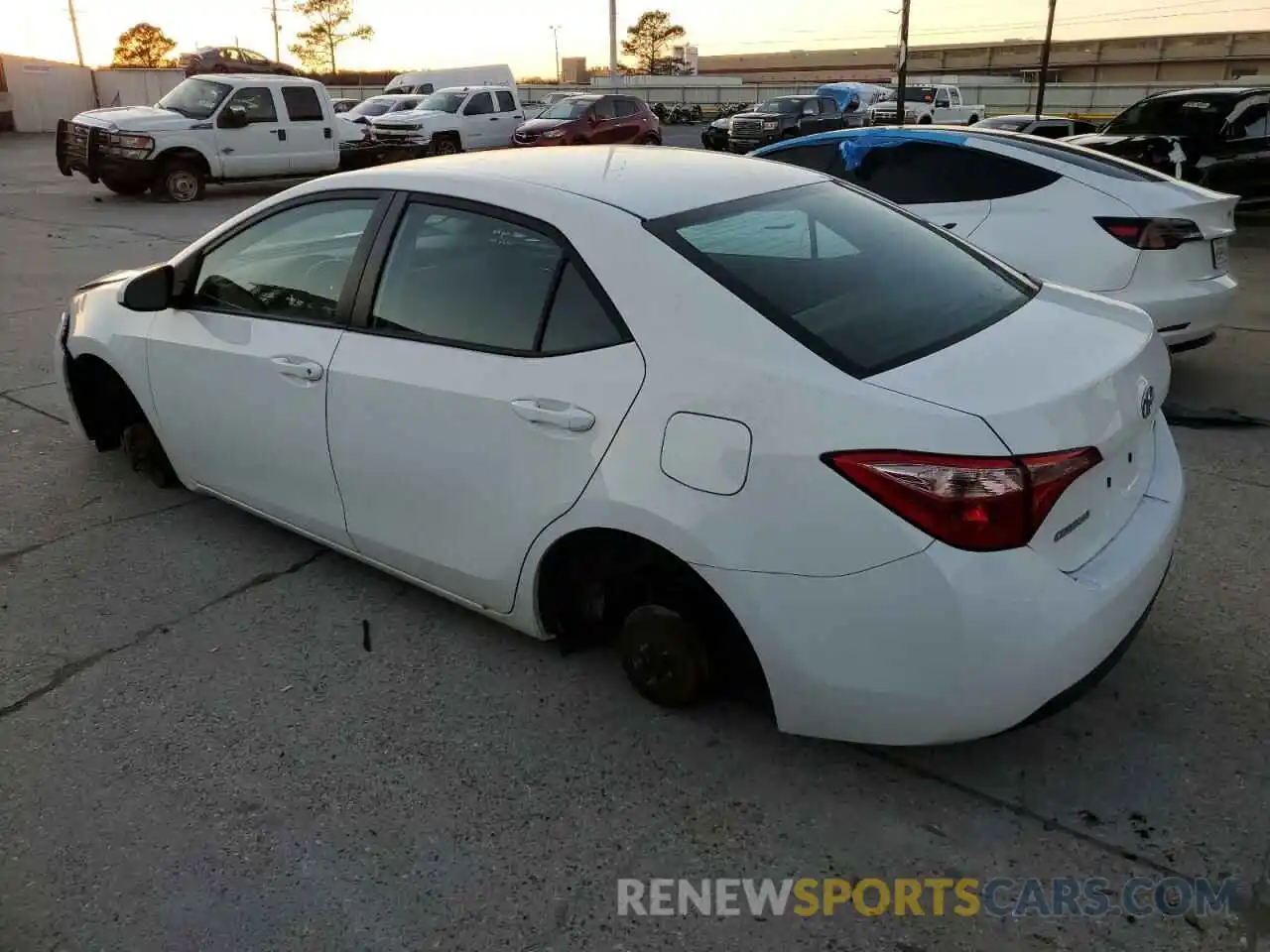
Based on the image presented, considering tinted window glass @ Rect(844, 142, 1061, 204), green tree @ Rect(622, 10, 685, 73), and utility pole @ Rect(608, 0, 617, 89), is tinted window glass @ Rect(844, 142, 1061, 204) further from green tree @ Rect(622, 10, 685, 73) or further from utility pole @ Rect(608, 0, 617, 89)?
green tree @ Rect(622, 10, 685, 73)

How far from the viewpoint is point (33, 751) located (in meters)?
2.87

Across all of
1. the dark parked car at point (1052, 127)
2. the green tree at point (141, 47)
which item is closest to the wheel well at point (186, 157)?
the dark parked car at point (1052, 127)

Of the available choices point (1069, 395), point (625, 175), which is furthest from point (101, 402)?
point (1069, 395)

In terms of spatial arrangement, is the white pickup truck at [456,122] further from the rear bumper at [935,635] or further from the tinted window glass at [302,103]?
the rear bumper at [935,635]

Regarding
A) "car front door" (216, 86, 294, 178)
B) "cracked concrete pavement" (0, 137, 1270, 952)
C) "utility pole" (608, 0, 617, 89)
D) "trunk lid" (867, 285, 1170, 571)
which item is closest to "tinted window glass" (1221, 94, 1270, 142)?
"cracked concrete pavement" (0, 137, 1270, 952)

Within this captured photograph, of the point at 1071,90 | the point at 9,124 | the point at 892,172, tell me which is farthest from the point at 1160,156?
the point at 1071,90

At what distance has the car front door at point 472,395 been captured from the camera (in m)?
2.74

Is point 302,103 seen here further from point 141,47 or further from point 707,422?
point 141,47

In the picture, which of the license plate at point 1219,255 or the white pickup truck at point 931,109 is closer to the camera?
the license plate at point 1219,255

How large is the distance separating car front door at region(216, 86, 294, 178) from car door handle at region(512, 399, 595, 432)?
16.0 m

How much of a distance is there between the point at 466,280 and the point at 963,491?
1.67m

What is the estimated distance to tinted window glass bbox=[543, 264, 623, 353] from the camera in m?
2.74

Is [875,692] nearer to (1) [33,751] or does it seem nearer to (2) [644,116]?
(1) [33,751]

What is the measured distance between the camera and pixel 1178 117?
1291cm
